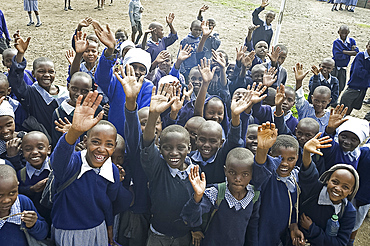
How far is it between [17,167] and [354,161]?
2.87 metres

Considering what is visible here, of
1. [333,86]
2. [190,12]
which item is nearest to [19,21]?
[190,12]

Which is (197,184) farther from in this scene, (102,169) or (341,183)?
(341,183)

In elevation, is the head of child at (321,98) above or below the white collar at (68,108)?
above

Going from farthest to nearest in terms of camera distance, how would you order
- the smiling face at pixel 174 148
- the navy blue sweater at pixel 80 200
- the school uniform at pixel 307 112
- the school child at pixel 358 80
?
the school child at pixel 358 80
the school uniform at pixel 307 112
the smiling face at pixel 174 148
the navy blue sweater at pixel 80 200

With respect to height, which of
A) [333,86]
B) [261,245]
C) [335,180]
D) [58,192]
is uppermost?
[333,86]

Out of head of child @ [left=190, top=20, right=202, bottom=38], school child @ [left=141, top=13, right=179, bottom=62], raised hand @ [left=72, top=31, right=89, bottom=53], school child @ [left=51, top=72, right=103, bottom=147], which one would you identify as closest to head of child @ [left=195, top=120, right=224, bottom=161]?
school child @ [left=51, top=72, right=103, bottom=147]

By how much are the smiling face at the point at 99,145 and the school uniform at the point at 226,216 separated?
0.64 meters

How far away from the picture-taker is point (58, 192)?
6.70 ft

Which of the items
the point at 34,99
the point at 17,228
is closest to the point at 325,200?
the point at 17,228

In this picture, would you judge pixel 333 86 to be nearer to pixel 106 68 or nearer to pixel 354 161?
pixel 354 161

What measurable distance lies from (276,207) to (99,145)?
1337 millimetres

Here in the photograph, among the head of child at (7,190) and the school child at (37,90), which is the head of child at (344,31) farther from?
the head of child at (7,190)

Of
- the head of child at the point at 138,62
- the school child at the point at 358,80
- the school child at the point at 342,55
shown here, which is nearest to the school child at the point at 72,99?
the head of child at the point at 138,62

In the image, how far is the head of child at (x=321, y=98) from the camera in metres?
3.65
